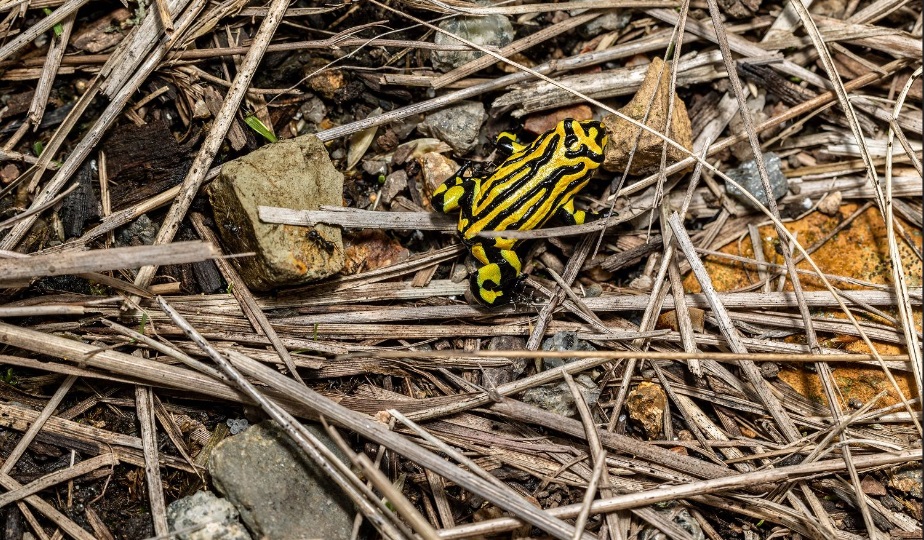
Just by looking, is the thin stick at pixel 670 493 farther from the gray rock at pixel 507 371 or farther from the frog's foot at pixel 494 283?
the frog's foot at pixel 494 283

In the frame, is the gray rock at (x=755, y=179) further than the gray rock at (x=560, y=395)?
Yes

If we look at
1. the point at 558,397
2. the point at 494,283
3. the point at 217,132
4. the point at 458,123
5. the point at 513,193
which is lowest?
the point at 558,397

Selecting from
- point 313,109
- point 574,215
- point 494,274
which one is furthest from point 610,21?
point 313,109

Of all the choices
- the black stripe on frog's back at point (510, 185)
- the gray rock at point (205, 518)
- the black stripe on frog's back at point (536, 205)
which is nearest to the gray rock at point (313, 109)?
the black stripe on frog's back at point (510, 185)

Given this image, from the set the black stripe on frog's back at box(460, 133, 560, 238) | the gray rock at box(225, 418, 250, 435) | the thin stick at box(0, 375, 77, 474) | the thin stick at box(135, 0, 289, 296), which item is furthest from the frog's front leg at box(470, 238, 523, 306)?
the thin stick at box(0, 375, 77, 474)

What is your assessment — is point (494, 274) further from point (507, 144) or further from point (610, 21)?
point (610, 21)

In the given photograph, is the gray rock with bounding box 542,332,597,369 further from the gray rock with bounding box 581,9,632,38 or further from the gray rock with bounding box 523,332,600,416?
the gray rock with bounding box 581,9,632,38
